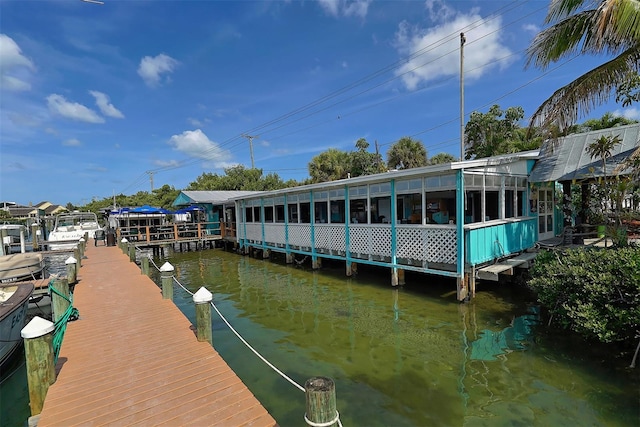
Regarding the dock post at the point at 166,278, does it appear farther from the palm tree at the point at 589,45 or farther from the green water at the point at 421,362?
the palm tree at the point at 589,45

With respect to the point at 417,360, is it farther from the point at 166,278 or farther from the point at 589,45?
the point at 589,45

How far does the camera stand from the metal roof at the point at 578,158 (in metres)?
9.30

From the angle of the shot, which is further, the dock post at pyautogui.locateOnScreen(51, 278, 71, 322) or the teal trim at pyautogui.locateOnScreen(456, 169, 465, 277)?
the teal trim at pyautogui.locateOnScreen(456, 169, 465, 277)

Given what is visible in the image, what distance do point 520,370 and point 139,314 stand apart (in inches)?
277

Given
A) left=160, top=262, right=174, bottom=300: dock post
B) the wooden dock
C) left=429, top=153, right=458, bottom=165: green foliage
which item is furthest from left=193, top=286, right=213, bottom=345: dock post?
left=429, top=153, right=458, bottom=165: green foliage

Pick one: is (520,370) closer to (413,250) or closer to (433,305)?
(433,305)

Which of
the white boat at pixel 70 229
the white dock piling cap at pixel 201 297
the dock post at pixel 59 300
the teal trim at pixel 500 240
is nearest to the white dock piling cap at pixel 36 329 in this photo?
the white dock piling cap at pixel 201 297

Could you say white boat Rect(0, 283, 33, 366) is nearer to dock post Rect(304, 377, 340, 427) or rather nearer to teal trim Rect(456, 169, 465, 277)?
dock post Rect(304, 377, 340, 427)

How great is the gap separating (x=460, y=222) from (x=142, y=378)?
7.20m

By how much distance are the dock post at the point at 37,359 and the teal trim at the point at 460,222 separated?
7880 mm

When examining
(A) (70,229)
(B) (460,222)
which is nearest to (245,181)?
(A) (70,229)

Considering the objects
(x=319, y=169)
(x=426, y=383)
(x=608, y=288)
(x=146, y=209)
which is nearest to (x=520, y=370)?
(x=426, y=383)

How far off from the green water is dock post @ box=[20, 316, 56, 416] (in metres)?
1.65

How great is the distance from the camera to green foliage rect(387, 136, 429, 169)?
2511cm
